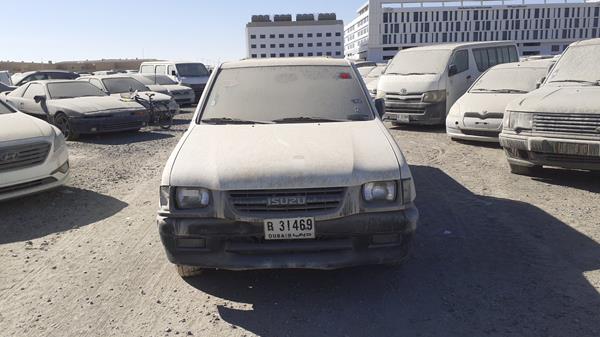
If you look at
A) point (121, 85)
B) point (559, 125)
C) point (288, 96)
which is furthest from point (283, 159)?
point (121, 85)

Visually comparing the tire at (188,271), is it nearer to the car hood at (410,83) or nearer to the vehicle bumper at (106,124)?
the vehicle bumper at (106,124)

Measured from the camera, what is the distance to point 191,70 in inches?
879

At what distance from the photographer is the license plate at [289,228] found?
3.31m

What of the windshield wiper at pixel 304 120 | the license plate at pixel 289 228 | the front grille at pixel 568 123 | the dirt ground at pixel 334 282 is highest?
the windshield wiper at pixel 304 120

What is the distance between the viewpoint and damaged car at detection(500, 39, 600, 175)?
6023 millimetres

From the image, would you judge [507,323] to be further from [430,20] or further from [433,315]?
[430,20]

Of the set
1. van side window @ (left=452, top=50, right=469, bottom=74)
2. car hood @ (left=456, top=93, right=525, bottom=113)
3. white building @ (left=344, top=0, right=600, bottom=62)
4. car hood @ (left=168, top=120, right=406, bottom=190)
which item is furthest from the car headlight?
white building @ (left=344, top=0, right=600, bottom=62)

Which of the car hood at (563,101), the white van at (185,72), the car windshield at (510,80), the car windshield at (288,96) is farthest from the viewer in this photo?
the white van at (185,72)

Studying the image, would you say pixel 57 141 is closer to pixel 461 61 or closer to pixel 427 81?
pixel 427 81

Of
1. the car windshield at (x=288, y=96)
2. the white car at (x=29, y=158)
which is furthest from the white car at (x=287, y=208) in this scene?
the white car at (x=29, y=158)

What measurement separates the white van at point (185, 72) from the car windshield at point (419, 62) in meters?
10.6

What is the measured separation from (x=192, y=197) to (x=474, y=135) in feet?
24.9

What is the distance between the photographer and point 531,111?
6.50 m

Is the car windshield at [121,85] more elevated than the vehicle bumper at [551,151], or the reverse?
the car windshield at [121,85]
